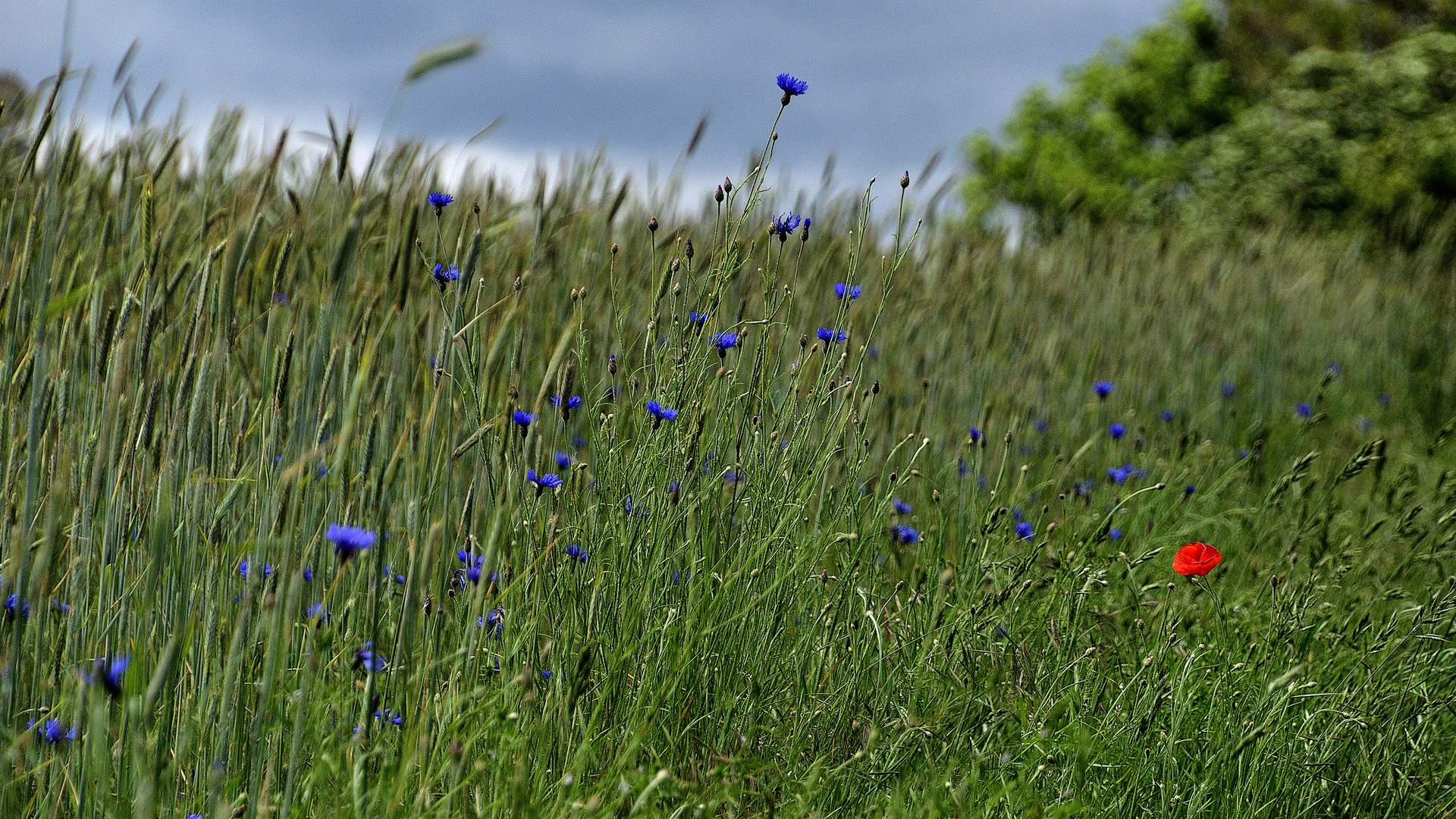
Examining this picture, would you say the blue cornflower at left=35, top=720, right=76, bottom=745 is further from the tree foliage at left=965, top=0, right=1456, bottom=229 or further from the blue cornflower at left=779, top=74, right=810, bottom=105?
the tree foliage at left=965, top=0, right=1456, bottom=229

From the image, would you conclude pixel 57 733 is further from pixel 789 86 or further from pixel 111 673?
pixel 789 86

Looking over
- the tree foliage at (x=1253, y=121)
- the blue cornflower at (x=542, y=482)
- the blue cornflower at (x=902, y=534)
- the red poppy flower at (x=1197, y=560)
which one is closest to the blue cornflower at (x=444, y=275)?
the blue cornflower at (x=542, y=482)

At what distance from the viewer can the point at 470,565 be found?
1.40m

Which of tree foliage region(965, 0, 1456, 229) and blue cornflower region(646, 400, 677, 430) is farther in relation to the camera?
tree foliage region(965, 0, 1456, 229)

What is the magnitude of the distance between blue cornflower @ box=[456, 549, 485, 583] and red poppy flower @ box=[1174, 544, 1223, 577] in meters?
1.15

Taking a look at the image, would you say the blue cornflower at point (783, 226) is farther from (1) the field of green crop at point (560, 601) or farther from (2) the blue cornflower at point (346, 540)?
(2) the blue cornflower at point (346, 540)

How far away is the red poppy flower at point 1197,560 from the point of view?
5.61 ft

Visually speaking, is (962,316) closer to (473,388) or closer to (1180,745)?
(1180,745)

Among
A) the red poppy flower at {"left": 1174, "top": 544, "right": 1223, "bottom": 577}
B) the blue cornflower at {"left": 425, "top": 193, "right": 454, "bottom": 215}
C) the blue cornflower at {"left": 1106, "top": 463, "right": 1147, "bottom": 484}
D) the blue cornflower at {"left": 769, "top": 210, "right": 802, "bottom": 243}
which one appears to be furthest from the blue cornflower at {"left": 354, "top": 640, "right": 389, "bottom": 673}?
the blue cornflower at {"left": 1106, "top": 463, "right": 1147, "bottom": 484}

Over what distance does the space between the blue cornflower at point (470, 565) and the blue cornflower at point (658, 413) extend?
0.33 m

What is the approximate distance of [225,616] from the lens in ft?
4.64

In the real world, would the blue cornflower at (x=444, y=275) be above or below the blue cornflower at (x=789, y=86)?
below

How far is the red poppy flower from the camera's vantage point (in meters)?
1.71

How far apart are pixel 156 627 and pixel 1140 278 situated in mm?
5414
